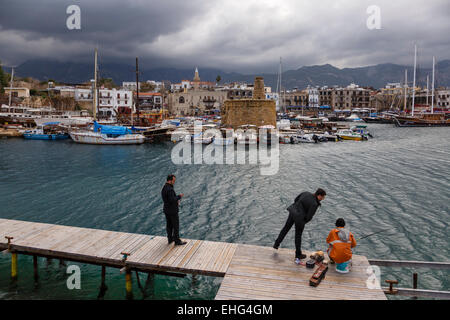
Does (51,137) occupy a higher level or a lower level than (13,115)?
lower

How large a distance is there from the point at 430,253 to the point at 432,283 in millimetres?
2541

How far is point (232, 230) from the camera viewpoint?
1495 cm

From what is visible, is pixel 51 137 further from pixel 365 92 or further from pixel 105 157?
pixel 365 92

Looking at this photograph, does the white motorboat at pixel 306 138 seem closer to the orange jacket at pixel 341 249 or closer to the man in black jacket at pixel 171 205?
the man in black jacket at pixel 171 205

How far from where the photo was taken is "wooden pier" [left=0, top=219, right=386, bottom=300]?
21.7 feet

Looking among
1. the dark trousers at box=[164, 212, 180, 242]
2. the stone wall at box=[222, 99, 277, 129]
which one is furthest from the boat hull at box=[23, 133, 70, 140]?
the dark trousers at box=[164, 212, 180, 242]

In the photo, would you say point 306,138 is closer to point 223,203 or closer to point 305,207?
point 223,203

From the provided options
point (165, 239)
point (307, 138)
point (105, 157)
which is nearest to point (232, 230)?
point (165, 239)

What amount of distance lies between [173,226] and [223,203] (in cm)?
1064
